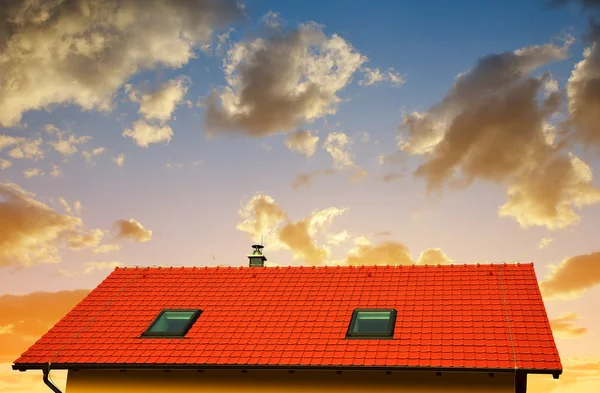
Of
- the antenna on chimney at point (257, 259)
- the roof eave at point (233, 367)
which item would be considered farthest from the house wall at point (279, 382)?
the antenna on chimney at point (257, 259)

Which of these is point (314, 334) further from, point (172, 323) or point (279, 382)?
point (172, 323)

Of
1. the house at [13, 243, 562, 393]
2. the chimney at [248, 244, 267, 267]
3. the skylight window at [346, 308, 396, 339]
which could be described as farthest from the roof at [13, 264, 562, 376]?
the chimney at [248, 244, 267, 267]

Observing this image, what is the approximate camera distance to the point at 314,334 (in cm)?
1714

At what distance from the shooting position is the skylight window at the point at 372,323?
16.8 metres

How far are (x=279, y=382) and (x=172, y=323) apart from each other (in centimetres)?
433

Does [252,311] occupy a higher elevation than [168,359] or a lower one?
higher

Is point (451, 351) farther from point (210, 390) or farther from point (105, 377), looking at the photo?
point (105, 377)

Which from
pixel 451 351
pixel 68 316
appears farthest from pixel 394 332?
pixel 68 316

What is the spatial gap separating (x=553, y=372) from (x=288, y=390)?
639cm

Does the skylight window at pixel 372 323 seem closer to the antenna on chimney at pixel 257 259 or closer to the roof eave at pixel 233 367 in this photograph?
the roof eave at pixel 233 367

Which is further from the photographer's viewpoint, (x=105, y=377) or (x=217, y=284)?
(x=217, y=284)

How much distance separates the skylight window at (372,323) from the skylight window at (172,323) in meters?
4.70

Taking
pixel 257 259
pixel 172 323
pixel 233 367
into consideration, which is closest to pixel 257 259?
pixel 257 259

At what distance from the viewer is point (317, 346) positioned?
54.2 feet
